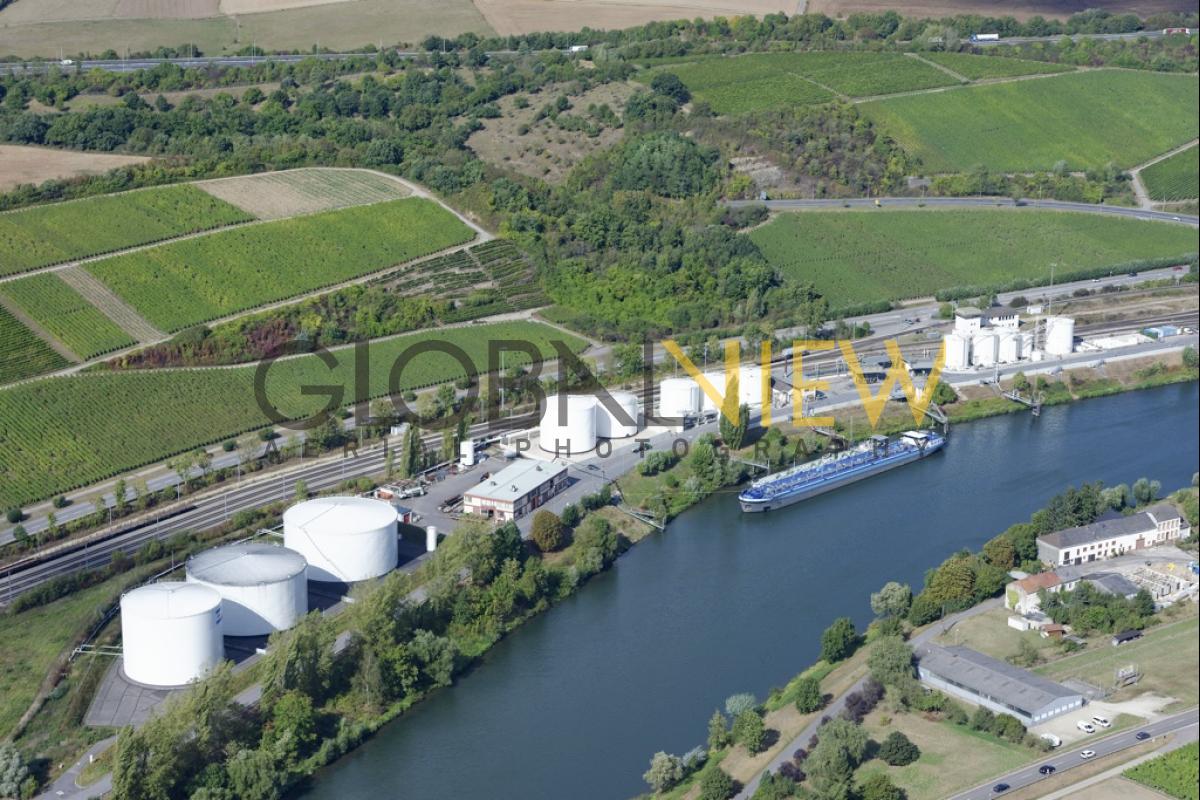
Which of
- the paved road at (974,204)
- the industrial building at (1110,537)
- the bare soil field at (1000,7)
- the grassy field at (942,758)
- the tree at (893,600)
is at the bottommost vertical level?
the grassy field at (942,758)

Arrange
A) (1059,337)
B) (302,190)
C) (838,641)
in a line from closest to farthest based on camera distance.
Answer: (838,641)
(1059,337)
(302,190)

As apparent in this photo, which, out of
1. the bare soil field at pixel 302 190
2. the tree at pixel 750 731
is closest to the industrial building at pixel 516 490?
the tree at pixel 750 731

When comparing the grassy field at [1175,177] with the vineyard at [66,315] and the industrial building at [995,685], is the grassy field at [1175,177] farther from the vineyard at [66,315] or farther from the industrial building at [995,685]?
the vineyard at [66,315]

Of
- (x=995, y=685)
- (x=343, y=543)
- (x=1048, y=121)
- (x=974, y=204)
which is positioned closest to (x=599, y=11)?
(x=1048, y=121)

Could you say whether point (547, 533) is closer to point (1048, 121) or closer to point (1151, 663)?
point (1151, 663)

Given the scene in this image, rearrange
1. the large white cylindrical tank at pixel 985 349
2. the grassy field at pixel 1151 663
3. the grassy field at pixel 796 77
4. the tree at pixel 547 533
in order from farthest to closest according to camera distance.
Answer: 1. the grassy field at pixel 796 77
2. the large white cylindrical tank at pixel 985 349
3. the tree at pixel 547 533
4. the grassy field at pixel 1151 663

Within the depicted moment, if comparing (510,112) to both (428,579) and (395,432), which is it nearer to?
(395,432)
